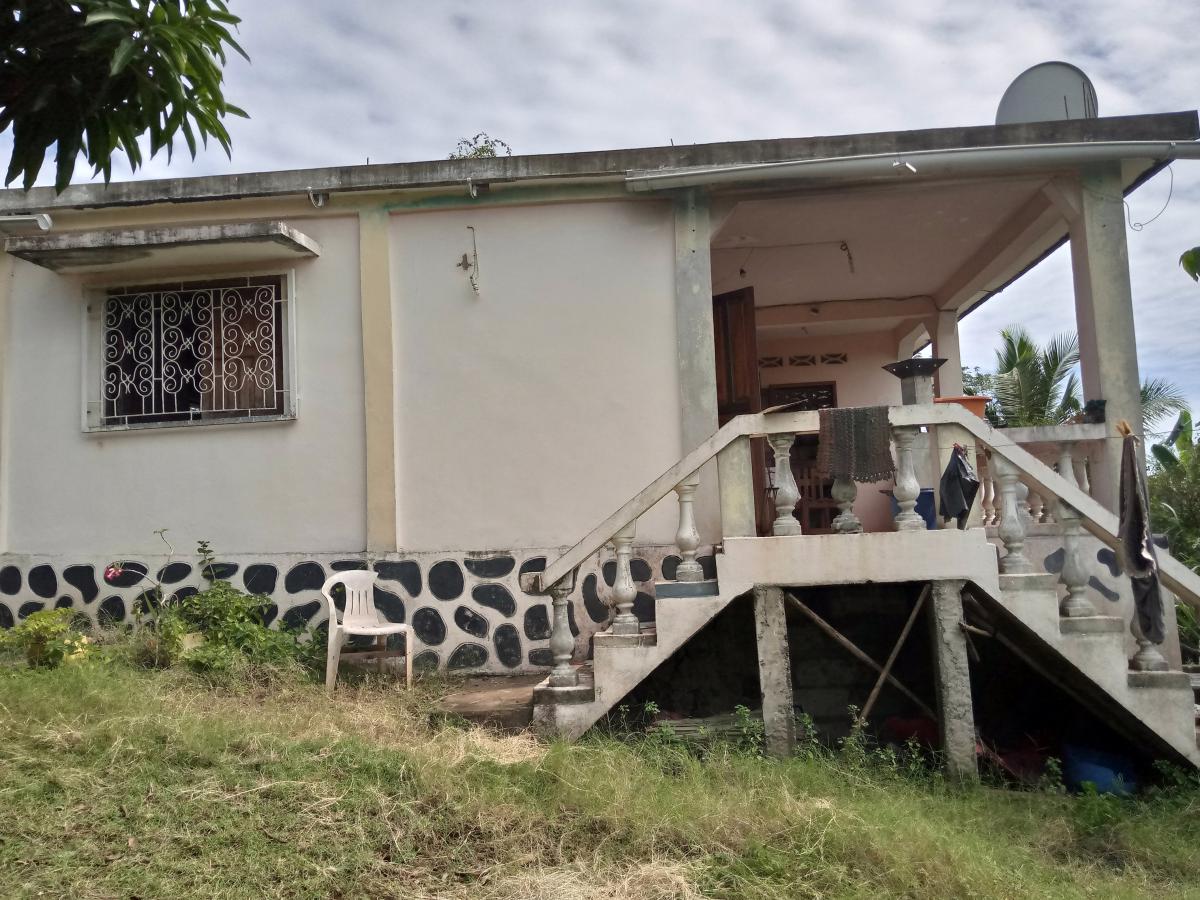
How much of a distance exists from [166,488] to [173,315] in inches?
52.4

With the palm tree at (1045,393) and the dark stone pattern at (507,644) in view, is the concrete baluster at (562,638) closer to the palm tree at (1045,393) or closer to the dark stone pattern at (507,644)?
the dark stone pattern at (507,644)

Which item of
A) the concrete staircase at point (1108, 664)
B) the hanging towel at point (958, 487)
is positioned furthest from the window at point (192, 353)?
the concrete staircase at point (1108, 664)

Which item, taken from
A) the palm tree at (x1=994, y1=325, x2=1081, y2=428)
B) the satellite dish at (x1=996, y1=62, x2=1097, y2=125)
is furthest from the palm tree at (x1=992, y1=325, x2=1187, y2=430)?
the satellite dish at (x1=996, y1=62, x2=1097, y2=125)

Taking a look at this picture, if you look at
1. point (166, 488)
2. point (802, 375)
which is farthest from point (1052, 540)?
point (166, 488)

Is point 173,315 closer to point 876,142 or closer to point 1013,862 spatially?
point 876,142

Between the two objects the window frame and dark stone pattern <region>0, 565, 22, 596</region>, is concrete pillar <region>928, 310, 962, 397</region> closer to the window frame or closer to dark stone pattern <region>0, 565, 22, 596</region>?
the window frame

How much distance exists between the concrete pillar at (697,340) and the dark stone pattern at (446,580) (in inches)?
69.9

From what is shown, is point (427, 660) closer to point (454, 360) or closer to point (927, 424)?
point (454, 360)

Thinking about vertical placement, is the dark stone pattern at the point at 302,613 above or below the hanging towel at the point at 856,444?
below

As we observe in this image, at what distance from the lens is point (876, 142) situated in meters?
6.54

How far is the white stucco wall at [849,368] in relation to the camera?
34.7 ft

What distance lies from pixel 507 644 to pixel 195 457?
2775 millimetres

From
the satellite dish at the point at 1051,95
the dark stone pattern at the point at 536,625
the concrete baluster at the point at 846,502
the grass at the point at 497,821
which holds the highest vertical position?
the satellite dish at the point at 1051,95

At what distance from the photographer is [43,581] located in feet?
23.9
